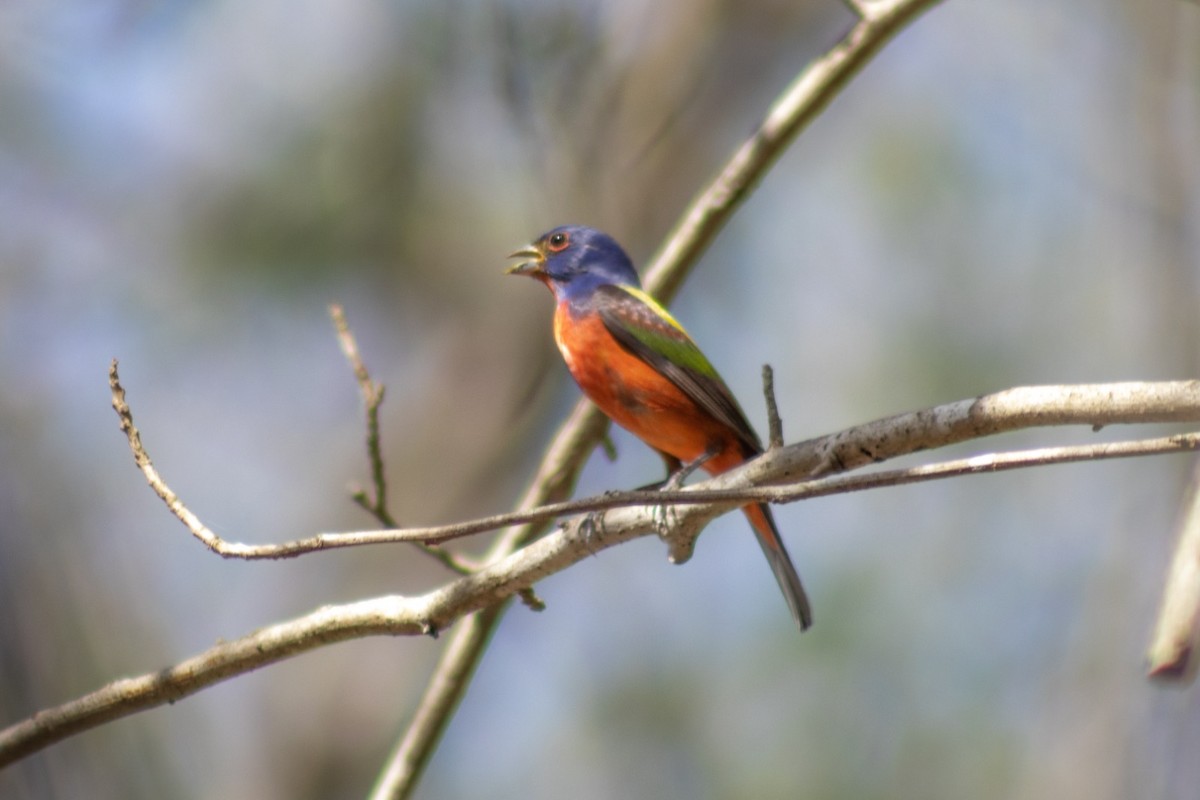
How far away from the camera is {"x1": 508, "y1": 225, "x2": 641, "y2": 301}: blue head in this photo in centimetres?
678

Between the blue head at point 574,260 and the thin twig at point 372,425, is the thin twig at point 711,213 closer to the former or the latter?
the thin twig at point 372,425

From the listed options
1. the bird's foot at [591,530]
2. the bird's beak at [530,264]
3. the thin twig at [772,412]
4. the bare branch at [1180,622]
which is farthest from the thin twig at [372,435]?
the bare branch at [1180,622]

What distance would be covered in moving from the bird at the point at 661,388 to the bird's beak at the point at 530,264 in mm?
633

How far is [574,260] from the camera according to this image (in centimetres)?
685

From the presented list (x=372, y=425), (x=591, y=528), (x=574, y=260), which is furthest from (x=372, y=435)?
(x=574, y=260)

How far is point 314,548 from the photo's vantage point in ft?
10.3

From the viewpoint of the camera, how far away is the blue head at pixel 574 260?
6.78m

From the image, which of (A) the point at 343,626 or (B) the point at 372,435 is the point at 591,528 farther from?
(B) the point at 372,435

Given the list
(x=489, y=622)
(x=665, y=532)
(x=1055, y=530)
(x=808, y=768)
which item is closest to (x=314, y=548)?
(x=665, y=532)

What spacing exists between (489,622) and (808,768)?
536 centimetres

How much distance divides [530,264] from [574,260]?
268mm

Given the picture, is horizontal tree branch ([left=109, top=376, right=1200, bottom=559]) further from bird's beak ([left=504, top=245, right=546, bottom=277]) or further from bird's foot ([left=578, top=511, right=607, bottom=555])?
bird's beak ([left=504, top=245, right=546, bottom=277])

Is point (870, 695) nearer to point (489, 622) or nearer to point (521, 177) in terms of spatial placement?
point (521, 177)

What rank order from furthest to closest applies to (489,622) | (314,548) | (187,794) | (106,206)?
(106,206) → (187,794) → (489,622) → (314,548)
